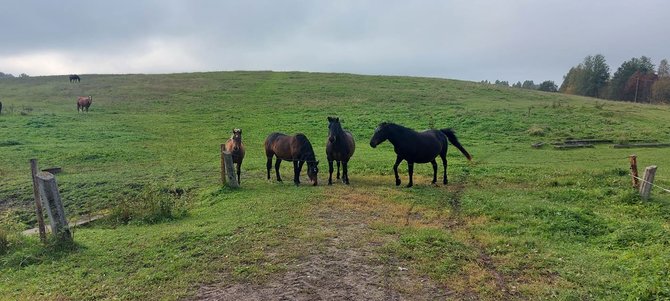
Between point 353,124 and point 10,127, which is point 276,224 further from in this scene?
point 10,127

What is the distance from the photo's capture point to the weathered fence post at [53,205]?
29.4ft

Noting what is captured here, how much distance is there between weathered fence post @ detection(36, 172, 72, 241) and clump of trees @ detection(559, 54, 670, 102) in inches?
3101

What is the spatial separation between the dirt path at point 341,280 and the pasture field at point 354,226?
33mm

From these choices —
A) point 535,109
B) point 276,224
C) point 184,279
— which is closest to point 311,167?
point 276,224

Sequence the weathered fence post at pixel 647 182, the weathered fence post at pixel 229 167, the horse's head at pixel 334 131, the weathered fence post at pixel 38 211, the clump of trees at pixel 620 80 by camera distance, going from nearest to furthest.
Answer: the weathered fence post at pixel 38 211 → the weathered fence post at pixel 647 182 → the weathered fence post at pixel 229 167 → the horse's head at pixel 334 131 → the clump of trees at pixel 620 80

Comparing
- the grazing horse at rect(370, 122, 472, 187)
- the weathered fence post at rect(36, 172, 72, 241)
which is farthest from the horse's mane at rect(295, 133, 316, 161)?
the weathered fence post at rect(36, 172, 72, 241)

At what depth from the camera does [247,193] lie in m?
13.4

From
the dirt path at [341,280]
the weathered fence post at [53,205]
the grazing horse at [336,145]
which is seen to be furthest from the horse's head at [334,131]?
the weathered fence post at [53,205]

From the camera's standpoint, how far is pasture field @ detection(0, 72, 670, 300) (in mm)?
7043

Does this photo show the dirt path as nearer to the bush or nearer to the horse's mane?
the bush

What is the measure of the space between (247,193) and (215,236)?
173 inches

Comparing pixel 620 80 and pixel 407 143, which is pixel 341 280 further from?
pixel 620 80

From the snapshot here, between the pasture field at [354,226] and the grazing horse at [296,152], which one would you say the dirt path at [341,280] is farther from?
the grazing horse at [296,152]

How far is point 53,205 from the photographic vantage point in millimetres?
9055
